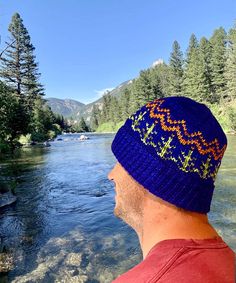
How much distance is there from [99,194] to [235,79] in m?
52.3

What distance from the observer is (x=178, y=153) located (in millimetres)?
1403

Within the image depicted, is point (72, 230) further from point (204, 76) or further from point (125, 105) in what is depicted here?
point (125, 105)

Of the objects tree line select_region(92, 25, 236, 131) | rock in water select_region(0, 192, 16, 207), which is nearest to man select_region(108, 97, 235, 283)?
rock in water select_region(0, 192, 16, 207)

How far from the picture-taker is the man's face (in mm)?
1519

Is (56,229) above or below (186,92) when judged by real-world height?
below

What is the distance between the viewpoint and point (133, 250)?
8.62 meters

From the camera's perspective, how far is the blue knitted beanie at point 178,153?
140 cm

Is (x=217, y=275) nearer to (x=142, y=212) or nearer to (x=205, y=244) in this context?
(x=205, y=244)

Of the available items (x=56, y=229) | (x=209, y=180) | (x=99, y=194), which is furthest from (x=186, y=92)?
(x=209, y=180)

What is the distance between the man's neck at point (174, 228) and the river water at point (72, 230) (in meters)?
6.28

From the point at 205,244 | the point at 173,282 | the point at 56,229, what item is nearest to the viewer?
the point at 173,282

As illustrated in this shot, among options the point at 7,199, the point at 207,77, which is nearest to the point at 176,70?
the point at 207,77

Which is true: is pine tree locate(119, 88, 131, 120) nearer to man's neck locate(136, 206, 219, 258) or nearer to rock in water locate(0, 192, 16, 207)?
rock in water locate(0, 192, 16, 207)

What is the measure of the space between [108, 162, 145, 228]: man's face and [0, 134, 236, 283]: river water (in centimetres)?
618
